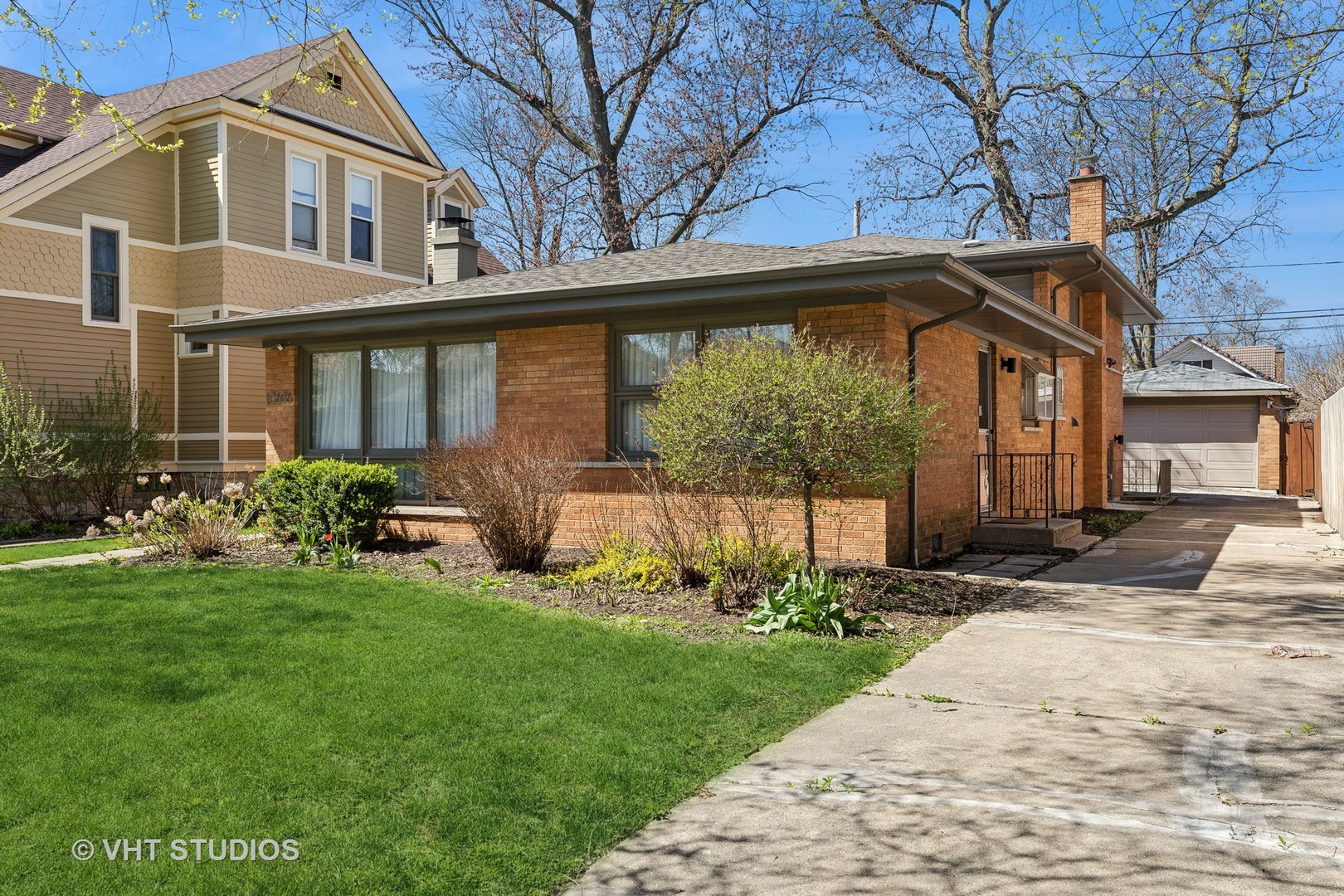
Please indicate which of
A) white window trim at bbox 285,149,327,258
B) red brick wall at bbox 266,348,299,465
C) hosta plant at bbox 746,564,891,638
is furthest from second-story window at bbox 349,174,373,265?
hosta plant at bbox 746,564,891,638

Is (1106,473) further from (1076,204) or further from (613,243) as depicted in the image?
(613,243)

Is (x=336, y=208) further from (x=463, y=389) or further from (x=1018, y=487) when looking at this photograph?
(x=1018, y=487)

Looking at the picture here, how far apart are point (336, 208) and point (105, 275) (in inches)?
176

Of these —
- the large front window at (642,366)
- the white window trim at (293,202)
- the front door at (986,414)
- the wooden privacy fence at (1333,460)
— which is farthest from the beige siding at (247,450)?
the wooden privacy fence at (1333,460)

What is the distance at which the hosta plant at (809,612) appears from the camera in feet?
22.6

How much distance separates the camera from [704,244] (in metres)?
13.0

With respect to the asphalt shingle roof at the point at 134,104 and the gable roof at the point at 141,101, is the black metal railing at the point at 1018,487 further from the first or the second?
the asphalt shingle roof at the point at 134,104

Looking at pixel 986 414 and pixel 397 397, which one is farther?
pixel 986 414

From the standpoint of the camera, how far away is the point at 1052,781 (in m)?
4.14

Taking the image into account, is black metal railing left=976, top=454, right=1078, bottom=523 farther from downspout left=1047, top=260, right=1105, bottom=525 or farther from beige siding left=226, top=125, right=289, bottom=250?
beige siding left=226, top=125, right=289, bottom=250

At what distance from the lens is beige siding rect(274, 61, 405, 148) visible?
1898cm

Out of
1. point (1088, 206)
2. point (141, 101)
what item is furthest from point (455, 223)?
point (1088, 206)

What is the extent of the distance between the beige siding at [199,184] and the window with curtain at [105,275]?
1226mm

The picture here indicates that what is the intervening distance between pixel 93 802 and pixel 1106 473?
18808 mm
